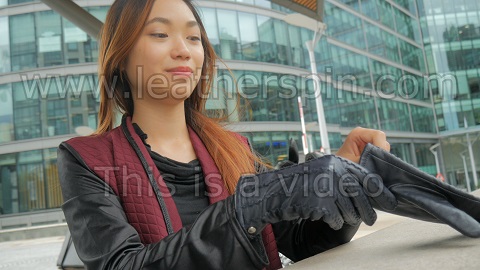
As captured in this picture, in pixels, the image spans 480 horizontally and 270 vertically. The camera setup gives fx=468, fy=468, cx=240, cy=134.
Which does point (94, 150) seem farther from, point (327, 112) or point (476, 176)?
point (476, 176)

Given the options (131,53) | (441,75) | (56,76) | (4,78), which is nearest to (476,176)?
(441,75)

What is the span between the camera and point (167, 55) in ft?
4.74

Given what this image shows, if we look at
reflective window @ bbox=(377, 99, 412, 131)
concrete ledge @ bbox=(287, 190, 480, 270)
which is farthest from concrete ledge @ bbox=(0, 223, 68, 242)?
reflective window @ bbox=(377, 99, 412, 131)

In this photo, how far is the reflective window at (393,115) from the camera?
31422 millimetres

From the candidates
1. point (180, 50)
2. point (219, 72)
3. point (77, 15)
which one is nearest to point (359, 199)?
point (180, 50)

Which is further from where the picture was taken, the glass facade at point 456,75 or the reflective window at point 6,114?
the glass facade at point 456,75

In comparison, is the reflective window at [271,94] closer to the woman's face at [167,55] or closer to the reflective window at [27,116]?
the reflective window at [27,116]

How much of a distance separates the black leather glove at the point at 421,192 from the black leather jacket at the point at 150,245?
0.27 metres

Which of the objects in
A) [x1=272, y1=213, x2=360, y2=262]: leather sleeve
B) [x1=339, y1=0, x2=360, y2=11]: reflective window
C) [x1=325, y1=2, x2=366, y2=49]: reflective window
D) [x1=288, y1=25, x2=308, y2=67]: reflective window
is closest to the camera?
[x1=272, y1=213, x2=360, y2=262]: leather sleeve

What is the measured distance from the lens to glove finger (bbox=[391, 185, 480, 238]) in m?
0.81

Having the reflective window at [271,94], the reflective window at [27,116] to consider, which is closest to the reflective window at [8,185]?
the reflective window at [27,116]

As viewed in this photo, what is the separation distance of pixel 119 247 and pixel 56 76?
20.8 meters

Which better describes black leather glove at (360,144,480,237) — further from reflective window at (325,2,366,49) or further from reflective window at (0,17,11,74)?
reflective window at (325,2,366,49)

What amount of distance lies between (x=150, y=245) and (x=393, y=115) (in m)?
33.4
